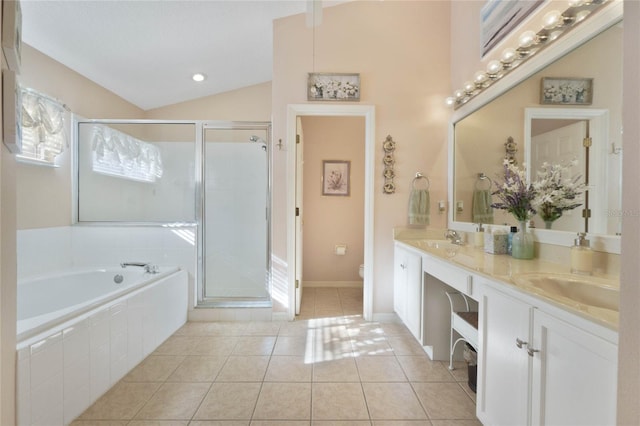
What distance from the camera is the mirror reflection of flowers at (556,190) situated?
1.32 meters

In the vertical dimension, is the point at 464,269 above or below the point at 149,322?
above

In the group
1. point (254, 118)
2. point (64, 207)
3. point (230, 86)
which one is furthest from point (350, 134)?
point (64, 207)

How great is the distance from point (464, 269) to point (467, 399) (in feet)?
2.70

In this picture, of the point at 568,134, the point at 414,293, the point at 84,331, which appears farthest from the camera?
the point at 414,293

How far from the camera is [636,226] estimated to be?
1.63 ft

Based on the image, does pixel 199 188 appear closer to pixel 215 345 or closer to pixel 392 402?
pixel 215 345

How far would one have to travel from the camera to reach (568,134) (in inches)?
53.3

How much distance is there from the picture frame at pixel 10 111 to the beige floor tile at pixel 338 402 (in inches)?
70.9

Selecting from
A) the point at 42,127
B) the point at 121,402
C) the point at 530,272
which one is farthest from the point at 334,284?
the point at 42,127

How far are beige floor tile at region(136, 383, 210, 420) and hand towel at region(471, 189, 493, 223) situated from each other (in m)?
2.26

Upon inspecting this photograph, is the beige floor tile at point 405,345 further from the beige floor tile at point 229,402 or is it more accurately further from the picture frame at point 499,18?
the picture frame at point 499,18

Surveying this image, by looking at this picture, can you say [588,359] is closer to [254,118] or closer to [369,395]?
[369,395]

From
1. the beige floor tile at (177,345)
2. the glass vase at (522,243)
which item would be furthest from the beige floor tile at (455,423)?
the beige floor tile at (177,345)

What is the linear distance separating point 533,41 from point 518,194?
88 cm
